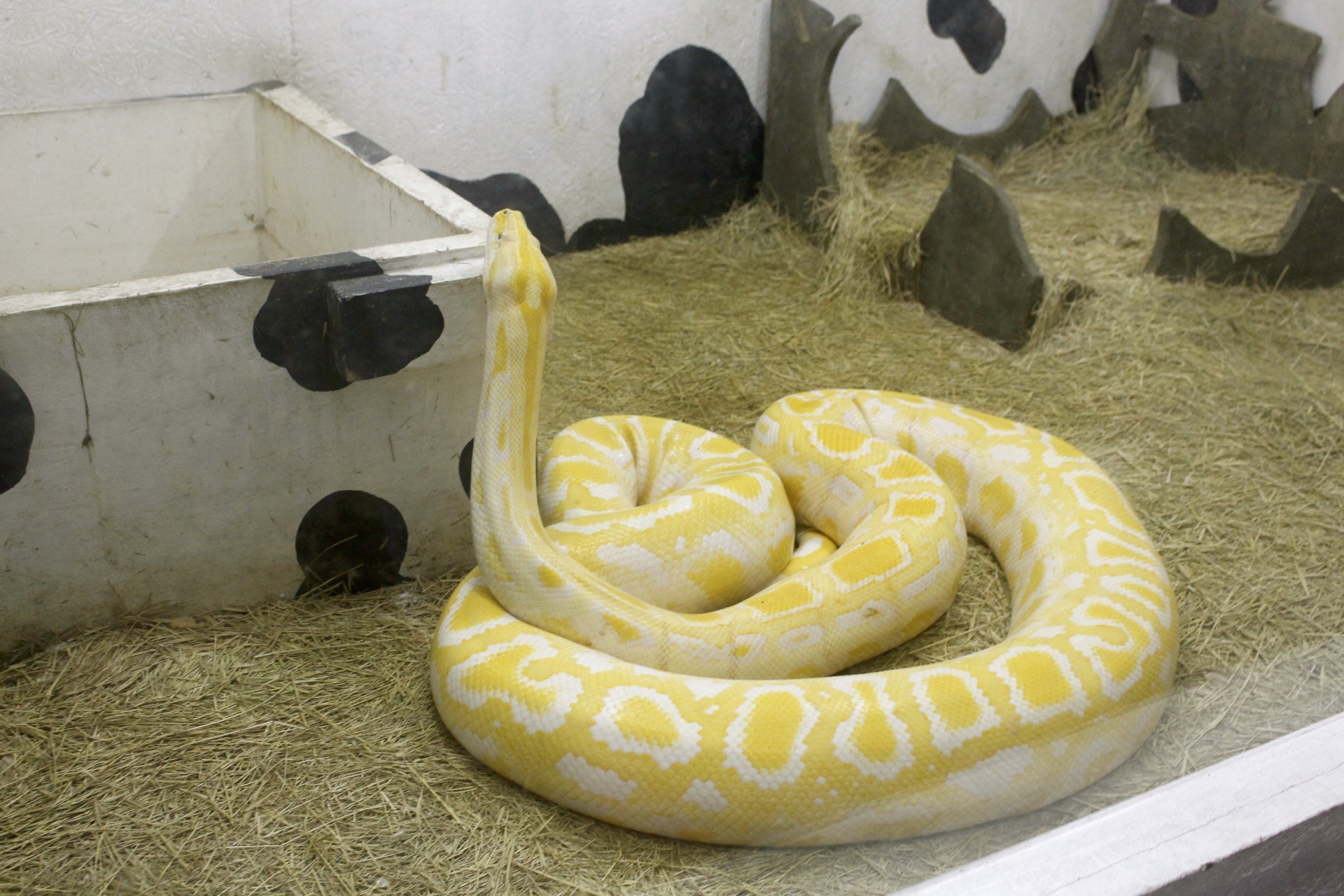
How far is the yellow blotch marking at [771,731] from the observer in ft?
5.76

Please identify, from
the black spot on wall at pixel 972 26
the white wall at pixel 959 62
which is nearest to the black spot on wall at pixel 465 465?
the white wall at pixel 959 62

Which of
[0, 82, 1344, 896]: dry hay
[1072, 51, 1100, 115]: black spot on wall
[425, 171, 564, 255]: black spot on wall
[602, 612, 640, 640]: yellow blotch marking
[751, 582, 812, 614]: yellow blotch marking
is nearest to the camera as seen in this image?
[0, 82, 1344, 896]: dry hay

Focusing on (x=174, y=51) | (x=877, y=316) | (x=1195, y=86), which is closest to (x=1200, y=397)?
(x=877, y=316)

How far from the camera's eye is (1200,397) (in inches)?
122

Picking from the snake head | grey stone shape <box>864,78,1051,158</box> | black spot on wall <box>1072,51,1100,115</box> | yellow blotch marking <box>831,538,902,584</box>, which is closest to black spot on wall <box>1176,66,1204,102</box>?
black spot on wall <box>1072,51,1100,115</box>

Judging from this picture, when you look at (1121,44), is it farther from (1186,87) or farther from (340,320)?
(340,320)

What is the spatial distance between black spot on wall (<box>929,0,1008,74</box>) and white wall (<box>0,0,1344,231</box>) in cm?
5

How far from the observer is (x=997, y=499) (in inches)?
107

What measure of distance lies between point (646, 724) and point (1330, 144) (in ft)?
9.99

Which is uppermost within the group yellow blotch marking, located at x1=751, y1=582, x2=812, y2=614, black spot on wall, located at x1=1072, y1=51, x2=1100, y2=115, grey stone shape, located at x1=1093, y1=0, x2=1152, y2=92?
grey stone shape, located at x1=1093, y1=0, x2=1152, y2=92

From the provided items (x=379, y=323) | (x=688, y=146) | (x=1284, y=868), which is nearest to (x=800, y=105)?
(x=688, y=146)

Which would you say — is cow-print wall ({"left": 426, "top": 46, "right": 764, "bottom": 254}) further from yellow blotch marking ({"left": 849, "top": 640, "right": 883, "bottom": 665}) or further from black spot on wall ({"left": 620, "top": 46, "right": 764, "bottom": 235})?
yellow blotch marking ({"left": 849, "top": 640, "right": 883, "bottom": 665})

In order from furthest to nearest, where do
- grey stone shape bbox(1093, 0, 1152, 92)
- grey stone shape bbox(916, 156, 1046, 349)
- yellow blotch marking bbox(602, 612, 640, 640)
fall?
1. grey stone shape bbox(1093, 0, 1152, 92)
2. grey stone shape bbox(916, 156, 1046, 349)
3. yellow blotch marking bbox(602, 612, 640, 640)

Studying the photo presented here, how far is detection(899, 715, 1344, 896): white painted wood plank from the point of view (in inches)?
55.4
